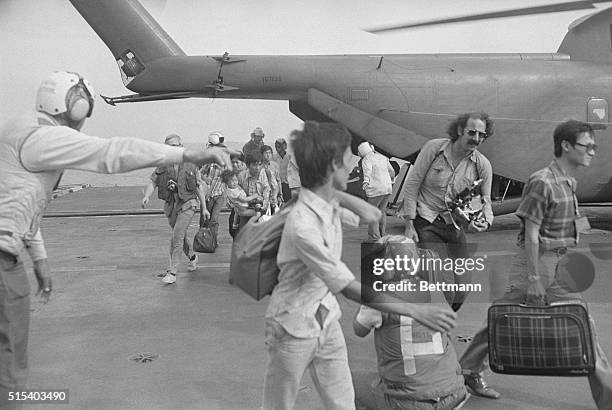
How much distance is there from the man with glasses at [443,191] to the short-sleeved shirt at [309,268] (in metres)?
1.72

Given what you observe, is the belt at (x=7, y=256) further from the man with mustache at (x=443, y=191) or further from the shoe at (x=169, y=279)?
the shoe at (x=169, y=279)

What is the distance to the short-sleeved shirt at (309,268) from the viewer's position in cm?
200

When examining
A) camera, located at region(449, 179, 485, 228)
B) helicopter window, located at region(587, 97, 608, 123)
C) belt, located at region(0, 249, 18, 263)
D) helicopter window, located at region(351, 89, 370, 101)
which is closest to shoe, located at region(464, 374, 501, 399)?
camera, located at region(449, 179, 485, 228)

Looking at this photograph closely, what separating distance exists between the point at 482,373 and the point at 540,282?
0.75 m

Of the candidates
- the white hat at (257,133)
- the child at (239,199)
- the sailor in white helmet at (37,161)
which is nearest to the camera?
the sailor in white helmet at (37,161)

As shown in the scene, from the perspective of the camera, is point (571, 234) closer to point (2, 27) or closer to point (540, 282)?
point (540, 282)

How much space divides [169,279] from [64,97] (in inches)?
151

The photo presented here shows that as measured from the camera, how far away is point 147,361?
402 centimetres

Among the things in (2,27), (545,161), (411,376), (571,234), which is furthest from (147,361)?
(2,27)

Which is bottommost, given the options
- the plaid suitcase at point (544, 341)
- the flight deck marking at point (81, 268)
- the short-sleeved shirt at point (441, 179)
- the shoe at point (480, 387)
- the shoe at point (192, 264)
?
the flight deck marking at point (81, 268)

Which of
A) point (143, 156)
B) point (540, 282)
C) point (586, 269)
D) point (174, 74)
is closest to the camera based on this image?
point (143, 156)

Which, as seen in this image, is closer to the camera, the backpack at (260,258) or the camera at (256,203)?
the backpack at (260,258)

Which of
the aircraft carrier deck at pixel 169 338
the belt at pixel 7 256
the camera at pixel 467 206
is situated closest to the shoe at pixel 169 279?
the aircraft carrier deck at pixel 169 338

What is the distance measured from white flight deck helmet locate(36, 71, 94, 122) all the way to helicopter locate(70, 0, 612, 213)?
6.73 metres
